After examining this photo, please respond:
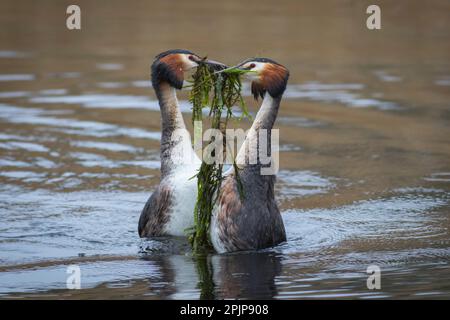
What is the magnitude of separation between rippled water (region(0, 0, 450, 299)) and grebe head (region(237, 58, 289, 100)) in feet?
4.73

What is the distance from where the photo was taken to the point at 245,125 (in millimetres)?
14039

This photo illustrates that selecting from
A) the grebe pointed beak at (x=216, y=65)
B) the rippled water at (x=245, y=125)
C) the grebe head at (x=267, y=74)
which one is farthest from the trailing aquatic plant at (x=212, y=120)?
the rippled water at (x=245, y=125)

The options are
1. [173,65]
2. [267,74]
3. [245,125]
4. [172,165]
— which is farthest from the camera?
[245,125]

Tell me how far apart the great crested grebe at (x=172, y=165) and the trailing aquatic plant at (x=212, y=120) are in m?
0.17

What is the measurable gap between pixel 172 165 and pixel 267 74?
1.34 metres

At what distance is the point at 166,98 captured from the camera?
991cm

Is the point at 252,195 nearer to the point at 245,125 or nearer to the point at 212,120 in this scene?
the point at 212,120

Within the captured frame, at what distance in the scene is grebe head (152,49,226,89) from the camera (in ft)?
30.9

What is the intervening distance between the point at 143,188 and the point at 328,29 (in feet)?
33.7

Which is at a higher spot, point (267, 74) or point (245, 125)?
point (267, 74)

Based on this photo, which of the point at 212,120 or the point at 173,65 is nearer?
the point at 212,120

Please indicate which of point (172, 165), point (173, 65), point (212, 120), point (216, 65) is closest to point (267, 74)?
point (216, 65)

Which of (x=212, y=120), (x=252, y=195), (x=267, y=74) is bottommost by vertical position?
(x=252, y=195)
